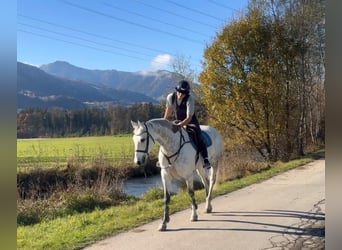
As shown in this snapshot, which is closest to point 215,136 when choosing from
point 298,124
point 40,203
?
point 298,124

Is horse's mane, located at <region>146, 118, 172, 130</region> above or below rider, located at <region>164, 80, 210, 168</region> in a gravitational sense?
below

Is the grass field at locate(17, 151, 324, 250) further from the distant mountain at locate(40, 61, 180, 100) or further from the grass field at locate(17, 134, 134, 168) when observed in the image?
the distant mountain at locate(40, 61, 180, 100)

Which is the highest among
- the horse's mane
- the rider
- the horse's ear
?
the rider

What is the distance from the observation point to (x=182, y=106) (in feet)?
10.7

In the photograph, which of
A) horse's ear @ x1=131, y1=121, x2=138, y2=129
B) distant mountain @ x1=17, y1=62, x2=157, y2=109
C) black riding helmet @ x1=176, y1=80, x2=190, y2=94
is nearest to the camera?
distant mountain @ x1=17, y1=62, x2=157, y2=109

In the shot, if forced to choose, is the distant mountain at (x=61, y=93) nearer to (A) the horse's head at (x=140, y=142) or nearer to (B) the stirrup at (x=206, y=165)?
(A) the horse's head at (x=140, y=142)

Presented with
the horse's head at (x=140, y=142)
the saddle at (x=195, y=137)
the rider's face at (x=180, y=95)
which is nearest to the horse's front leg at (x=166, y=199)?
the saddle at (x=195, y=137)

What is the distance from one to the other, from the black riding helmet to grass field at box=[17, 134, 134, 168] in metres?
0.57

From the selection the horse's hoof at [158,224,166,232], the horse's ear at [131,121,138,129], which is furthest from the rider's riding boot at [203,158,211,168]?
the horse's ear at [131,121,138,129]

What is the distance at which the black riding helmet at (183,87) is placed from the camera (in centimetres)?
297

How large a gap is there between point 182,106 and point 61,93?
1.25 metres

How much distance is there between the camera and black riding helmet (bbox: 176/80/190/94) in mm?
2966

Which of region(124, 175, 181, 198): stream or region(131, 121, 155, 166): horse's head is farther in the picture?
region(124, 175, 181, 198): stream
